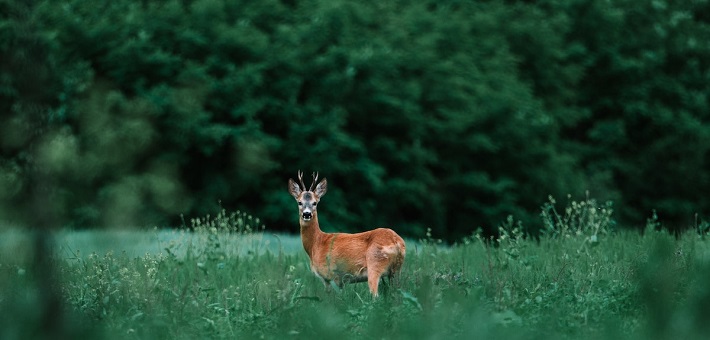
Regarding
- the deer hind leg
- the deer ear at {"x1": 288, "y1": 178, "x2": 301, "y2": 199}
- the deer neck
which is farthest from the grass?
the deer ear at {"x1": 288, "y1": 178, "x2": 301, "y2": 199}

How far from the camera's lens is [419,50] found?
2327cm

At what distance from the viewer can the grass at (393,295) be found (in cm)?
580

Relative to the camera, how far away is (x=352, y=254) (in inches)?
323

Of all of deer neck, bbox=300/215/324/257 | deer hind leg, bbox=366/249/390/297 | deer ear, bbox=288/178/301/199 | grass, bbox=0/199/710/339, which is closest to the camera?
grass, bbox=0/199/710/339

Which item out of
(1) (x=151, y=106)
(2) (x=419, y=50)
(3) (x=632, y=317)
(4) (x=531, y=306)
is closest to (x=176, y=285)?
(4) (x=531, y=306)

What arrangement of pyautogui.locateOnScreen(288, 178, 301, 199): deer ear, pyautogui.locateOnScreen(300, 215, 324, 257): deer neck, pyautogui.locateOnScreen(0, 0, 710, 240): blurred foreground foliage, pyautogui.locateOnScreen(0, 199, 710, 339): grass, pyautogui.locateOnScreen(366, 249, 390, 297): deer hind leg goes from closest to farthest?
pyautogui.locateOnScreen(0, 199, 710, 339): grass
pyautogui.locateOnScreen(366, 249, 390, 297): deer hind leg
pyautogui.locateOnScreen(288, 178, 301, 199): deer ear
pyautogui.locateOnScreen(300, 215, 324, 257): deer neck
pyautogui.locateOnScreen(0, 0, 710, 240): blurred foreground foliage

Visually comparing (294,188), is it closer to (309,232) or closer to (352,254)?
(309,232)

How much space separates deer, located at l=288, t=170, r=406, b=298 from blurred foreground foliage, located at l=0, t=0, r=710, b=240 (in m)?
8.97

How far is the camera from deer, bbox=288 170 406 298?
8.02 meters

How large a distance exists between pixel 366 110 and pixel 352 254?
572 inches

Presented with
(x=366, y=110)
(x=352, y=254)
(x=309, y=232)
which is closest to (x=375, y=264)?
(x=352, y=254)

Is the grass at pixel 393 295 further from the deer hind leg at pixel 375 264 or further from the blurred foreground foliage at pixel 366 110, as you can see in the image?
the blurred foreground foliage at pixel 366 110

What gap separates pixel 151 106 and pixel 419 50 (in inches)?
253

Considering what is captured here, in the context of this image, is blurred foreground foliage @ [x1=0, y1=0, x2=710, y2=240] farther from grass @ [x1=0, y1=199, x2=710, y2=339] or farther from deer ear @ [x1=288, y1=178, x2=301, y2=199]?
deer ear @ [x1=288, y1=178, x2=301, y2=199]
